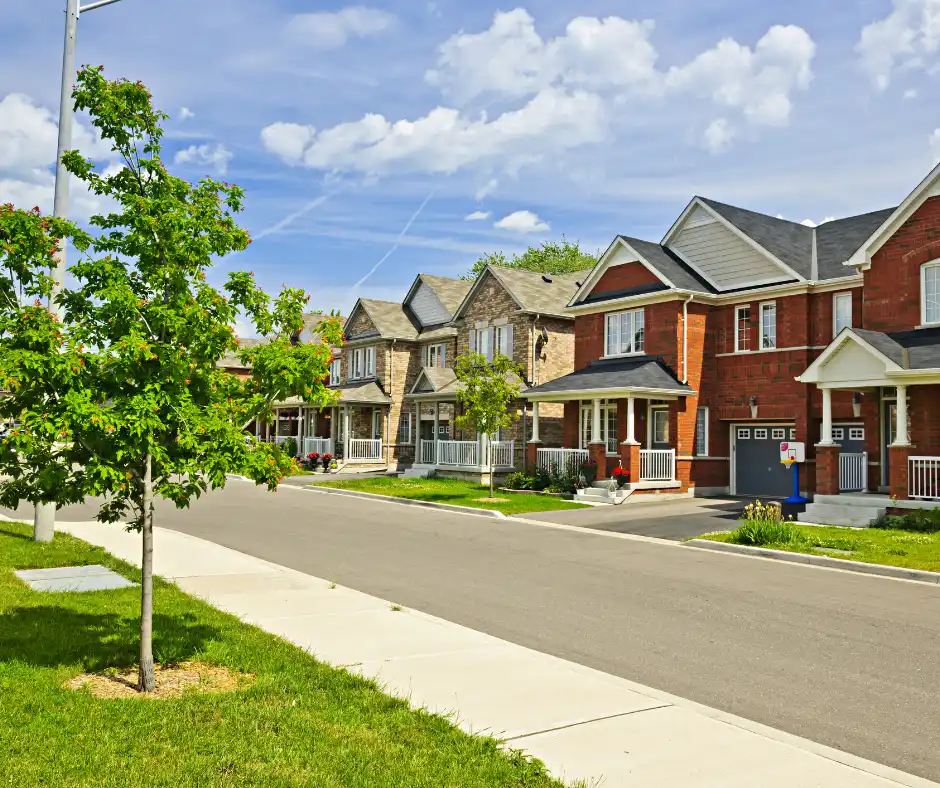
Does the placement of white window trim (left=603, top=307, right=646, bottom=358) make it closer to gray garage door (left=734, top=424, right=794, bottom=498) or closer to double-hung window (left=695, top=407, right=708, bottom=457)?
double-hung window (left=695, top=407, right=708, bottom=457)

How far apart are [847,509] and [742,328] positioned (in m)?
9.26

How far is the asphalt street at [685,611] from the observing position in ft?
22.7

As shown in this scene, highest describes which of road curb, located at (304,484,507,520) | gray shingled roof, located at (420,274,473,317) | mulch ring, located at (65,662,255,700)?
gray shingled roof, located at (420,274,473,317)

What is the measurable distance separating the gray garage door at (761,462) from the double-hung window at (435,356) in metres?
17.6

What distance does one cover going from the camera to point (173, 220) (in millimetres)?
7043

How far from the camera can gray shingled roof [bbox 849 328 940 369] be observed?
20.4 meters

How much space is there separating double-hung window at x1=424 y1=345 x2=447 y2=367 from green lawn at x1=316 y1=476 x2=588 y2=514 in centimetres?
901

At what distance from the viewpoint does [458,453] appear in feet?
115

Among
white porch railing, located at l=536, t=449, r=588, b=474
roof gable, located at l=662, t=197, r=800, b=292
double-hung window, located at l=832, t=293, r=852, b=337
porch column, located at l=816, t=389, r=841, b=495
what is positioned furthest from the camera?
white porch railing, located at l=536, t=449, r=588, b=474

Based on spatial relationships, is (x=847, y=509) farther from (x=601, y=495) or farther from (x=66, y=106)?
(x=66, y=106)

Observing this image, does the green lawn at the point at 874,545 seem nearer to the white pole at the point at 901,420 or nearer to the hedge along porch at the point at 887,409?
the hedge along porch at the point at 887,409

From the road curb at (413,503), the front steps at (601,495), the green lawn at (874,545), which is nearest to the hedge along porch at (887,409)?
the green lawn at (874,545)

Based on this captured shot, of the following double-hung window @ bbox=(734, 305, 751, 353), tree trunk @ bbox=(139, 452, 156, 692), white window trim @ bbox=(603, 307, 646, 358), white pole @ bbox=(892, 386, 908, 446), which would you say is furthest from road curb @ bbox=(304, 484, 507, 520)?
tree trunk @ bbox=(139, 452, 156, 692)

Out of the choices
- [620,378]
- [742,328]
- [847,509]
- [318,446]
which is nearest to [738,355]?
[742,328]
